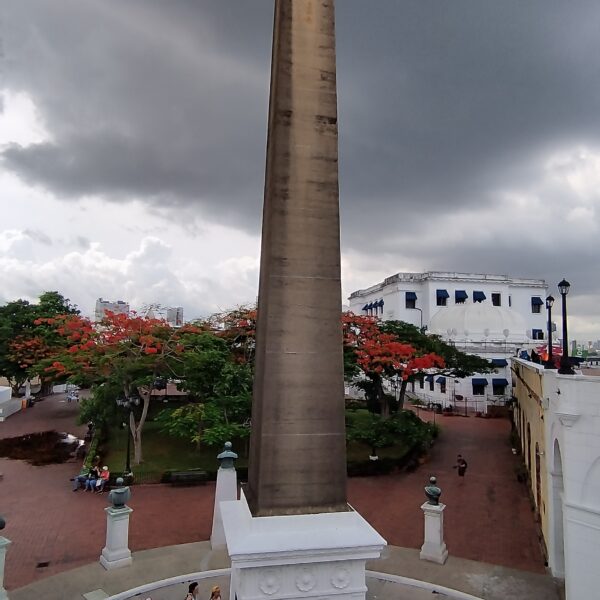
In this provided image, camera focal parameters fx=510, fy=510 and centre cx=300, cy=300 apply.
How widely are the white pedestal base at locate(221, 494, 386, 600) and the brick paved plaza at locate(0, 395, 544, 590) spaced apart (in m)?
8.92

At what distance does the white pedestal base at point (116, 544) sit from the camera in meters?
12.1

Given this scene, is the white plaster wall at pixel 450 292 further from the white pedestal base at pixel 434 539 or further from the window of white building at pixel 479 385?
the white pedestal base at pixel 434 539

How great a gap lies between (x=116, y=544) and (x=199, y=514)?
4.72 meters

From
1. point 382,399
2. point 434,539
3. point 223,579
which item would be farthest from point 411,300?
point 223,579

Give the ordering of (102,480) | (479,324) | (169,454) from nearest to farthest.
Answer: (102,480), (169,454), (479,324)

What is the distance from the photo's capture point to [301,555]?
18.6 feet

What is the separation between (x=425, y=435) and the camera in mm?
23406

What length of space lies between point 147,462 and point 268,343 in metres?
18.4

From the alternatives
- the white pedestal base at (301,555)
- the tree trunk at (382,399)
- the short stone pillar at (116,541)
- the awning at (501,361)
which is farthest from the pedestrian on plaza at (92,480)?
the awning at (501,361)

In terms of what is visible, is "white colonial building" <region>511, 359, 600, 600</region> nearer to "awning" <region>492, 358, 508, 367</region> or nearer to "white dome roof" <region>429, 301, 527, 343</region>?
"awning" <region>492, 358, 508, 367</region>

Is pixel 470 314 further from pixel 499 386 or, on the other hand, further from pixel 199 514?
pixel 199 514

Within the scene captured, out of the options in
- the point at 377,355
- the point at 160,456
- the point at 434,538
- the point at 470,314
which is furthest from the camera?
the point at 470,314

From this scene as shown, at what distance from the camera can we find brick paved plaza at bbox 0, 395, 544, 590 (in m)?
13.5

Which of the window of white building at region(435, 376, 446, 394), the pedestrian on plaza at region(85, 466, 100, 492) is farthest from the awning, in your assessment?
the pedestrian on plaza at region(85, 466, 100, 492)
